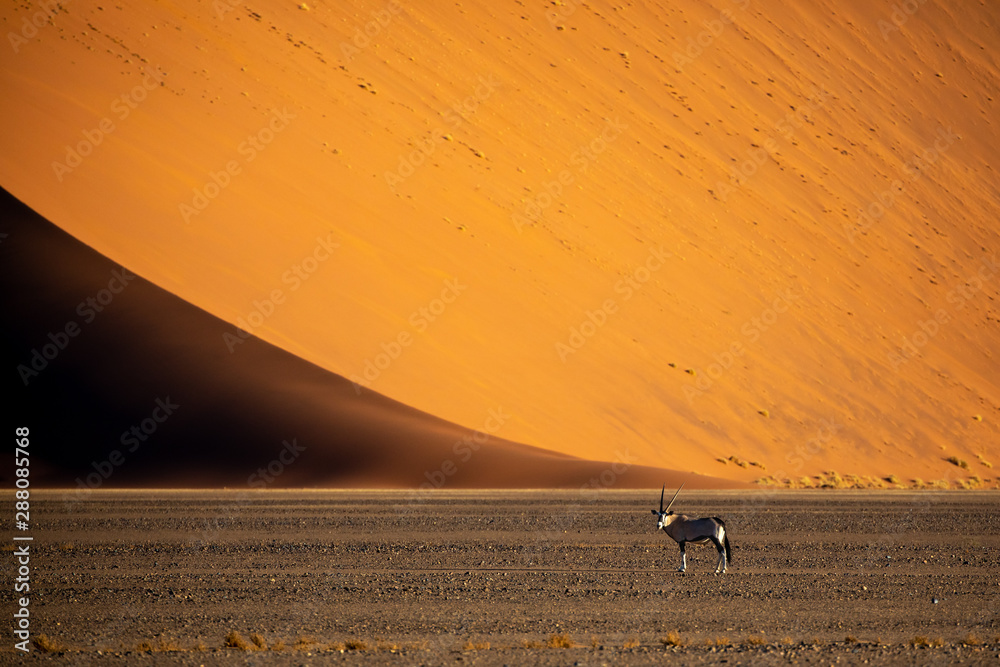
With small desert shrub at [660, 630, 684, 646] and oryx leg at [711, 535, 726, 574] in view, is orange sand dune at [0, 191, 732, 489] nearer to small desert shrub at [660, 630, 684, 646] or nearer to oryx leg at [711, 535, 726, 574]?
oryx leg at [711, 535, 726, 574]

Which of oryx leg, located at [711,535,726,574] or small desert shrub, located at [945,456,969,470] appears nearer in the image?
oryx leg, located at [711,535,726,574]

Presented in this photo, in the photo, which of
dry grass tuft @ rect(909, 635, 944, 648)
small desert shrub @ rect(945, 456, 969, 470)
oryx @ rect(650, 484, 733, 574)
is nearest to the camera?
dry grass tuft @ rect(909, 635, 944, 648)

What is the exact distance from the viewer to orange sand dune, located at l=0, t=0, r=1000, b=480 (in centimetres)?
2562

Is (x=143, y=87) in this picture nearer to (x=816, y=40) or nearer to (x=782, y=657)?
(x=782, y=657)

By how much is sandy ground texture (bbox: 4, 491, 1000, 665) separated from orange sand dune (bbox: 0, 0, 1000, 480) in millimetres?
8391

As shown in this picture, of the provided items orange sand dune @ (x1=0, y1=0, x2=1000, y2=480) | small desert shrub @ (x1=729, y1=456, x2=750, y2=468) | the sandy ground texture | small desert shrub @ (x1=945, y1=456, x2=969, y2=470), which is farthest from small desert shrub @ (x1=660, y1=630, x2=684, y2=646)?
small desert shrub @ (x1=945, y1=456, x2=969, y2=470)

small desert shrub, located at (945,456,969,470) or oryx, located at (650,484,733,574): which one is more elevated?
small desert shrub, located at (945,456,969,470)

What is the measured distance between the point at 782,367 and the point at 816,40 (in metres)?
23.4

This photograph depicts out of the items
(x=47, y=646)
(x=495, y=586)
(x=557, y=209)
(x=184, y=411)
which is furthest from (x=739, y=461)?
(x=47, y=646)

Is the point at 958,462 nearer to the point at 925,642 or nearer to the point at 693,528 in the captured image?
the point at 693,528

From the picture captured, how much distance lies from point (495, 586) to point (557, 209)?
2396 cm

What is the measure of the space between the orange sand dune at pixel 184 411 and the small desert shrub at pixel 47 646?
13.4 metres

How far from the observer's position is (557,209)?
3306 cm

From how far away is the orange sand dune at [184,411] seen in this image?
69.3 ft
